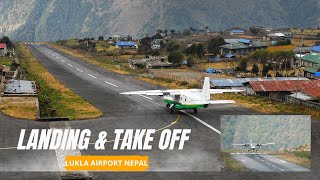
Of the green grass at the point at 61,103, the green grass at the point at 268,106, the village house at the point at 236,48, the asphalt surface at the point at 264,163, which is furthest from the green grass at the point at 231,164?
the village house at the point at 236,48

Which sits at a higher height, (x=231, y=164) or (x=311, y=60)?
(x=311, y=60)

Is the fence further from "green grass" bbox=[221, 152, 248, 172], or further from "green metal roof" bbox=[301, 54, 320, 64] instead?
"green metal roof" bbox=[301, 54, 320, 64]

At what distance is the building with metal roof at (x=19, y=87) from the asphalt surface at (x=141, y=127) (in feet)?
26.5

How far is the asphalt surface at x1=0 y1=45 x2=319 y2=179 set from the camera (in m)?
33.1

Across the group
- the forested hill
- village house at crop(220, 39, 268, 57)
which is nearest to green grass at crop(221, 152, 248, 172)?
the forested hill

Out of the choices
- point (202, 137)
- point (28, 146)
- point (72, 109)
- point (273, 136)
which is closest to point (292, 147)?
point (273, 136)

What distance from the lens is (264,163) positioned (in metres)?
35.0

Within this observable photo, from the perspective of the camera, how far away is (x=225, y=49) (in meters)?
170

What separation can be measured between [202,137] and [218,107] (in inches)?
653

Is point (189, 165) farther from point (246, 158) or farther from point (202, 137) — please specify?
point (202, 137)

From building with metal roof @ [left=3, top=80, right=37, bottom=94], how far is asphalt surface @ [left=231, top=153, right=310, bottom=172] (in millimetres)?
40486

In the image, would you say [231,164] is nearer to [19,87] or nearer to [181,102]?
[181,102]

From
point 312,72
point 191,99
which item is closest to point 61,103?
point 191,99

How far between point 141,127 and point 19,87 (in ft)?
99.4
